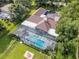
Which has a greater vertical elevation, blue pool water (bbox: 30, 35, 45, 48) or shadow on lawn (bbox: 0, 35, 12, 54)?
blue pool water (bbox: 30, 35, 45, 48)

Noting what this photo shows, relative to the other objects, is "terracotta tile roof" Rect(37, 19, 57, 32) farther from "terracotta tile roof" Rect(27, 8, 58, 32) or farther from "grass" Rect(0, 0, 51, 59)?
"grass" Rect(0, 0, 51, 59)

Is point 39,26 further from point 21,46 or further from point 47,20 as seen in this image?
point 21,46

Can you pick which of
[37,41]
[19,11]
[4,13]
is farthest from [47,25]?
[4,13]

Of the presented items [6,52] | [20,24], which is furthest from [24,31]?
[6,52]

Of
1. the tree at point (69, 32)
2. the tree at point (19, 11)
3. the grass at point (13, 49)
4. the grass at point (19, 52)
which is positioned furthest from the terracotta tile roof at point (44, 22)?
the grass at point (13, 49)

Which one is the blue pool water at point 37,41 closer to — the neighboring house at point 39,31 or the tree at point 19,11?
the neighboring house at point 39,31

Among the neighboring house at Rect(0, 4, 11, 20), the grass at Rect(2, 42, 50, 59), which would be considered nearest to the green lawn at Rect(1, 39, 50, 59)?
the grass at Rect(2, 42, 50, 59)
